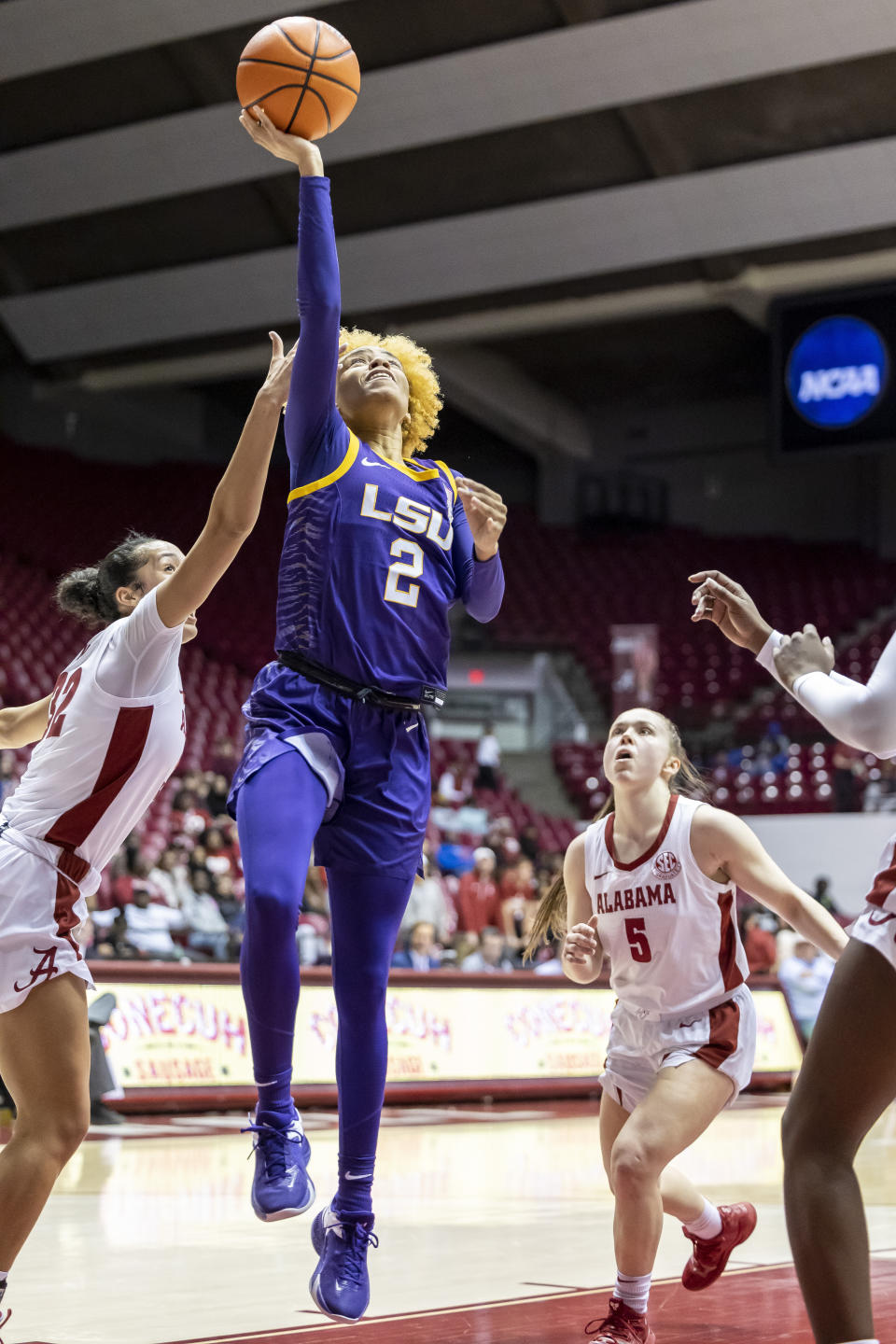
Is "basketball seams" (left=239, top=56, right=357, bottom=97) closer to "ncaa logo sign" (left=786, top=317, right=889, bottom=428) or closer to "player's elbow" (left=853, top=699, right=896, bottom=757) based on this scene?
"player's elbow" (left=853, top=699, right=896, bottom=757)

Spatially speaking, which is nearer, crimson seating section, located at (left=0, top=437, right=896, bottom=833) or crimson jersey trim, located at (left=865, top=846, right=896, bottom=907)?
crimson jersey trim, located at (left=865, top=846, right=896, bottom=907)

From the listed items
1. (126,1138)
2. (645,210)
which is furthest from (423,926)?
(645,210)

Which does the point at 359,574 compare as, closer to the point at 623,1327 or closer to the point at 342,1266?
the point at 342,1266

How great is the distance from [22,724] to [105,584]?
1.47ft

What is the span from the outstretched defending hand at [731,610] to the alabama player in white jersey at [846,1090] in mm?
347

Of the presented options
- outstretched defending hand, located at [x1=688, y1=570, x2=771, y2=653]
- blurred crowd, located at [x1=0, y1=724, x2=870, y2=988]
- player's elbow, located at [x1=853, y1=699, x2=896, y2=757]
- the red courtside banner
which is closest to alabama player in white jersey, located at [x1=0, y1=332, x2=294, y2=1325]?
outstretched defending hand, located at [x1=688, y1=570, x2=771, y2=653]

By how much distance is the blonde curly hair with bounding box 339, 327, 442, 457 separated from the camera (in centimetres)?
445

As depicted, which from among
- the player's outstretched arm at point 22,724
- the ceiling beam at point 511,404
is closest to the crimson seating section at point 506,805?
the ceiling beam at point 511,404

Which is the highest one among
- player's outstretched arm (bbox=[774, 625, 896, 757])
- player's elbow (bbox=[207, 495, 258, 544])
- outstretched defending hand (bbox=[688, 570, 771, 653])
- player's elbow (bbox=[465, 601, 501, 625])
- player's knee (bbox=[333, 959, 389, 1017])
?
player's elbow (bbox=[207, 495, 258, 544])

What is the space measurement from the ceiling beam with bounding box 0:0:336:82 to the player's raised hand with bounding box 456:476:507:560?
14.1m

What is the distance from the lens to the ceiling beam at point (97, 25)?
54.9 feet

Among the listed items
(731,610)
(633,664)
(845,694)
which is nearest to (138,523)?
(633,664)

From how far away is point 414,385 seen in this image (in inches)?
179

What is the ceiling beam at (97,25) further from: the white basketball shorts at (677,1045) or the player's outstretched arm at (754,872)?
the white basketball shorts at (677,1045)
